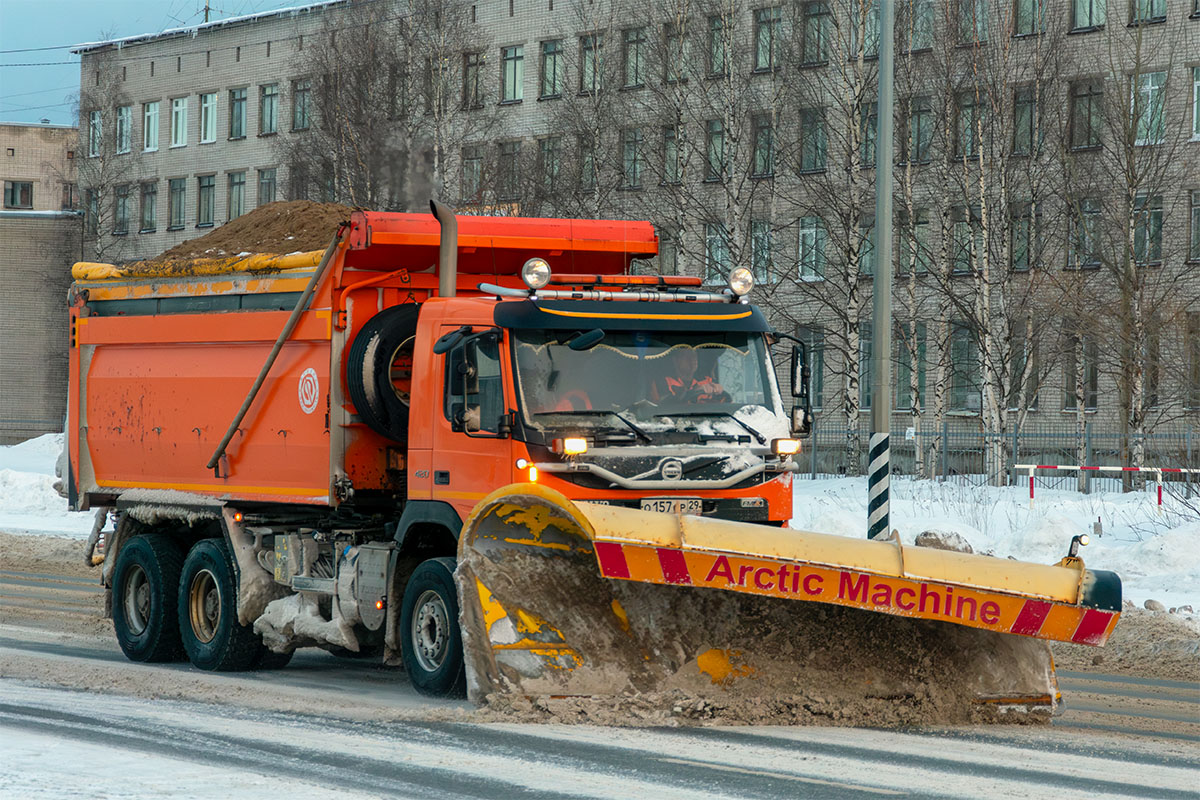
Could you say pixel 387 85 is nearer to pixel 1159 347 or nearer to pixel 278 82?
pixel 278 82

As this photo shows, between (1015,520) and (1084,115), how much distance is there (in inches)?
714

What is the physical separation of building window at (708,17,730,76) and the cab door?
108 ft

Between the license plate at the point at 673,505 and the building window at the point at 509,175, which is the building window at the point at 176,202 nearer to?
the building window at the point at 509,175

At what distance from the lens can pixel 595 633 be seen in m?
9.62

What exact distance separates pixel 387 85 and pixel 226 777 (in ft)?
129

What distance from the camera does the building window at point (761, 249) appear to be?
140 feet

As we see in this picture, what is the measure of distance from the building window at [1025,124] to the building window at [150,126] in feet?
126

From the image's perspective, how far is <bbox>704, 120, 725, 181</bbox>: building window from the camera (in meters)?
41.8

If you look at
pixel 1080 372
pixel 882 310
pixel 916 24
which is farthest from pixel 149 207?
pixel 882 310

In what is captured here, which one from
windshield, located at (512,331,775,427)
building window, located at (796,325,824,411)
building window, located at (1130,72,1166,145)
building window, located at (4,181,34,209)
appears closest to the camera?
windshield, located at (512,331,775,427)

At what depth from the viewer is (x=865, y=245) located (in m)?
43.2

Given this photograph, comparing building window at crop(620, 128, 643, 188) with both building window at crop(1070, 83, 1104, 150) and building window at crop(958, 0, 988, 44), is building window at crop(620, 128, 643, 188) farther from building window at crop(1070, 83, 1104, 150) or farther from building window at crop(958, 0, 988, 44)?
building window at crop(1070, 83, 1104, 150)

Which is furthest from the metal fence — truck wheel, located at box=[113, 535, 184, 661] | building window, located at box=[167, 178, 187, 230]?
building window, located at box=[167, 178, 187, 230]

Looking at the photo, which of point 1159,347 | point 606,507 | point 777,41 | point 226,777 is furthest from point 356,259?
point 777,41
